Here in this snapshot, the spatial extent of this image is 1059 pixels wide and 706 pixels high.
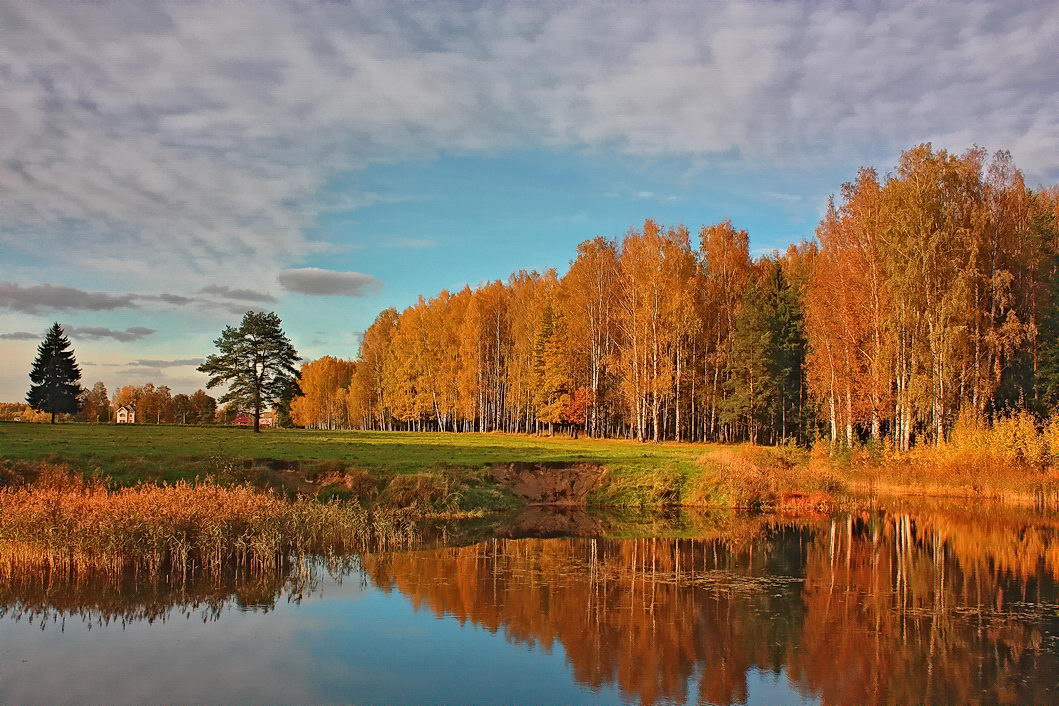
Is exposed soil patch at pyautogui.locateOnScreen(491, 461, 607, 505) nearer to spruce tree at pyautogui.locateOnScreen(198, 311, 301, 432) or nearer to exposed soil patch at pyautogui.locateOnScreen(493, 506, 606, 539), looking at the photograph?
exposed soil patch at pyautogui.locateOnScreen(493, 506, 606, 539)

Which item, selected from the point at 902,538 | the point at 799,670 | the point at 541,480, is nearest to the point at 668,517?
the point at 541,480

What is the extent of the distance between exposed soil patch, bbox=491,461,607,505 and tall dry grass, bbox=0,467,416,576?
11259mm

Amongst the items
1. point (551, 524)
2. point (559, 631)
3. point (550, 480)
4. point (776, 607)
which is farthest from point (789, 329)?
point (559, 631)

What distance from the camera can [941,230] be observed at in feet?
127

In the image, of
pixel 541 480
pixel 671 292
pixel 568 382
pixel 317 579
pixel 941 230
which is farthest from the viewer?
pixel 568 382

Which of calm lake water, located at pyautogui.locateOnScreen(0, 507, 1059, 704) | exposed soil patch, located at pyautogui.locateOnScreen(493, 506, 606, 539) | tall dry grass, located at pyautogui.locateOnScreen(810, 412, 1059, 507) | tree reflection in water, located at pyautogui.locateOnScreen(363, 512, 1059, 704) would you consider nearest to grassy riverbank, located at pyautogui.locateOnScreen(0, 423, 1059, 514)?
tall dry grass, located at pyautogui.locateOnScreen(810, 412, 1059, 507)

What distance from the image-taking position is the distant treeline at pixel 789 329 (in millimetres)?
38531

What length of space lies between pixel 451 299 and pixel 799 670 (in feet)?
231

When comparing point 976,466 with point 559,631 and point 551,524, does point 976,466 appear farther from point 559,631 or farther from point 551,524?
point 559,631

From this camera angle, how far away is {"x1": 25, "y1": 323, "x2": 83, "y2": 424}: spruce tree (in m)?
73.9

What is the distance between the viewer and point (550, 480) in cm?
3397

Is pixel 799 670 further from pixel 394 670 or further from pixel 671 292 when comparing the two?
pixel 671 292

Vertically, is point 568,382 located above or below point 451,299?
below

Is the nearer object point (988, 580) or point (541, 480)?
point (988, 580)
